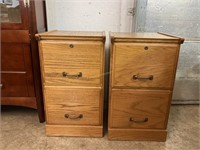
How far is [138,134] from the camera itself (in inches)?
47.3

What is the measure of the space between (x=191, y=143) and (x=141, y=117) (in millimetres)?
385

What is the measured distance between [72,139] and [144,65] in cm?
68

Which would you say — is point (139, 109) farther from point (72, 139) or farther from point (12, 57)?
point (12, 57)

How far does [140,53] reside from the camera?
3.35 ft

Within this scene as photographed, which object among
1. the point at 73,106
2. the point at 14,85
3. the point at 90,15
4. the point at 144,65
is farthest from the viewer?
the point at 90,15

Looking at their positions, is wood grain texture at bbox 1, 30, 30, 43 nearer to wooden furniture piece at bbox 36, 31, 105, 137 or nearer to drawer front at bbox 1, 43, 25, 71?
drawer front at bbox 1, 43, 25, 71

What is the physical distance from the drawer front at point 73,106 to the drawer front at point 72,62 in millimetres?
60

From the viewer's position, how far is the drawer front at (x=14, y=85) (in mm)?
1273

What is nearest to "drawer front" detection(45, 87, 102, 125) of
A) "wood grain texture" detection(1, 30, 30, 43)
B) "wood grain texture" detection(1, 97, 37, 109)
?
"wood grain texture" detection(1, 97, 37, 109)

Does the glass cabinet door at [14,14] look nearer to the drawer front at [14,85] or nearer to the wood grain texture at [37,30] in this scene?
the wood grain texture at [37,30]

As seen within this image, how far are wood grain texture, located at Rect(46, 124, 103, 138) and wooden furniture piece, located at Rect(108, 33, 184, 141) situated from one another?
0.09 metres

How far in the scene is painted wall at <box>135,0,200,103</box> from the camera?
1.42 m

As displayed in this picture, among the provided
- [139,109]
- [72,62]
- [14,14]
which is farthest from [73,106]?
[14,14]

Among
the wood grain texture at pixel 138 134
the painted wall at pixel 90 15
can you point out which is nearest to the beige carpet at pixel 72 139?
the wood grain texture at pixel 138 134
